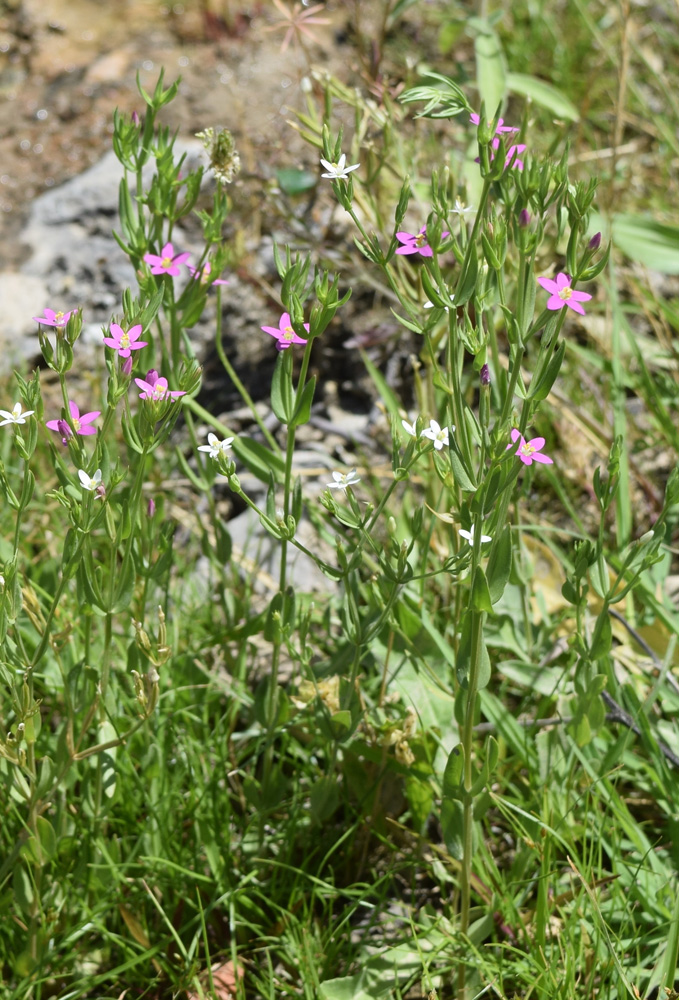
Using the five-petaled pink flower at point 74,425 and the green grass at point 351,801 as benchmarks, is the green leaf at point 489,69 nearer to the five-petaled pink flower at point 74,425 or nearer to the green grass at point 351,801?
the green grass at point 351,801

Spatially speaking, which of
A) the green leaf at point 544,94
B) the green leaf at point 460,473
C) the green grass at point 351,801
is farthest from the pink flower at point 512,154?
the green leaf at point 544,94

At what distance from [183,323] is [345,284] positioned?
115cm

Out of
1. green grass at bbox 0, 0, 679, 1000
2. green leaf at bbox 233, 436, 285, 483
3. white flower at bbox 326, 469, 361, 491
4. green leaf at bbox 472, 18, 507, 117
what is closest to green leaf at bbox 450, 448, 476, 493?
green grass at bbox 0, 0, 679, 1000

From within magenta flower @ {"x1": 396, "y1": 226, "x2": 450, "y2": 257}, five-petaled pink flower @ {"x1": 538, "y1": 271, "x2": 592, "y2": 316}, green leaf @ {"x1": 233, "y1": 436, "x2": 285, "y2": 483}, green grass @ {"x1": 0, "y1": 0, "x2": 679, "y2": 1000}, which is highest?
five-petaled pink flower @ {"x1": 538, "y1": 271, "x2": 592, "y2": 316}

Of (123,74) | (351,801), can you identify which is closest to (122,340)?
(351,801)

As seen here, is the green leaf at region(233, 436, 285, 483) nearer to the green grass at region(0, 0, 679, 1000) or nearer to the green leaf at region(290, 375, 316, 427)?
the green grass at region(0, 0, 679, 1000)

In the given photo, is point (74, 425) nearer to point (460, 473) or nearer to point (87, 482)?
point (87, 482)

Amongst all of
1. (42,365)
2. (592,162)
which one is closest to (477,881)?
(42,365)

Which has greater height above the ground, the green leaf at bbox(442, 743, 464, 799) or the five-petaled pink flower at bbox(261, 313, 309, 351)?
the five-petaled pink flower at bbox(261, 313, 309, 351)

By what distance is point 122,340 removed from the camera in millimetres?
1398

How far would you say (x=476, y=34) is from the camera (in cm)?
266

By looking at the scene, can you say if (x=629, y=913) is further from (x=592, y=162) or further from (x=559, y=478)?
(x=592, y=162)

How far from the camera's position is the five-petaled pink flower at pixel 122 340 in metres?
1.37

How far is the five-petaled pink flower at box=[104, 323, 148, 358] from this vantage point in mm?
1372
